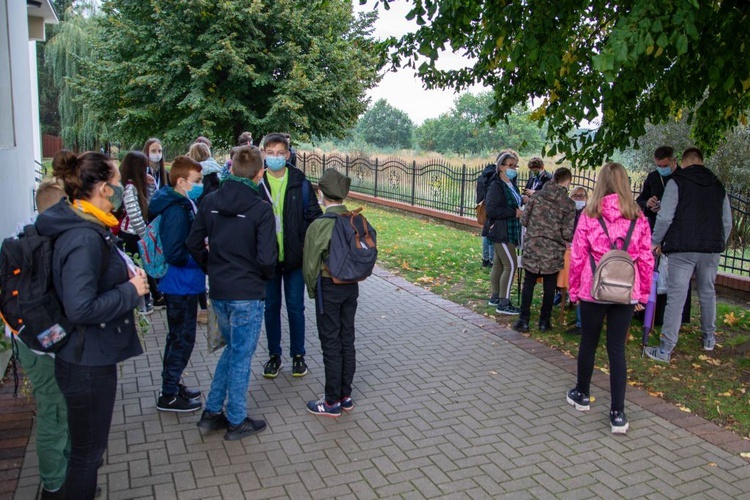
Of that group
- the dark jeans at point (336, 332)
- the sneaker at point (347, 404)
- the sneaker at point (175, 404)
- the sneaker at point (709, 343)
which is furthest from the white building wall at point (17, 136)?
the sneaker at point (709, 343)

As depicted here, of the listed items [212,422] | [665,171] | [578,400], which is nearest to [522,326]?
[578,400]

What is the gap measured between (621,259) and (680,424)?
55.8 inches

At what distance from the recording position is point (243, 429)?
4.39m

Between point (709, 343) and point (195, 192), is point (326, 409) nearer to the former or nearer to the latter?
point (195, 192)

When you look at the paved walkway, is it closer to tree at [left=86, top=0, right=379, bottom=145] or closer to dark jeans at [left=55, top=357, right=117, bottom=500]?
dark jeans at [left=55, top=357, right=117, bottom=500]

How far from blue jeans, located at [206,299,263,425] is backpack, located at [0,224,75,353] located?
1.42m

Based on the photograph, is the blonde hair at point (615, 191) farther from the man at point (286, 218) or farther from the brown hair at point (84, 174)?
the brown hair at point (84, 174)

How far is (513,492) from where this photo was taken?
12.5 ft

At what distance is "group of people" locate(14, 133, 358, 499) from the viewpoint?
9.64ft

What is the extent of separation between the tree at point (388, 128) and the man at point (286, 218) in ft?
192

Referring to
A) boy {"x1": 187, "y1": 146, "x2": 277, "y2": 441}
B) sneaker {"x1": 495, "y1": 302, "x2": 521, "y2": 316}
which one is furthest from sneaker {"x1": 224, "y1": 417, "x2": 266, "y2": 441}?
sneaker {"x1": 495, "y1": 302, "x2": 521, "y2": 316}

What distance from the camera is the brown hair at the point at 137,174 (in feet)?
21.0

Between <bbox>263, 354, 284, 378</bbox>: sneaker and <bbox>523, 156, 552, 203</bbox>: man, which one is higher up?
<bbox>523, 156, 552, 203</bbox>: man

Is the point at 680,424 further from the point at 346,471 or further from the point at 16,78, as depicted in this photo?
the point at 16,78
